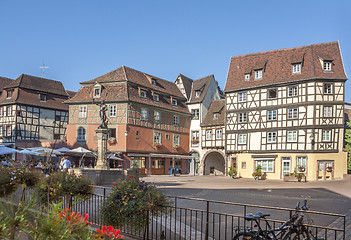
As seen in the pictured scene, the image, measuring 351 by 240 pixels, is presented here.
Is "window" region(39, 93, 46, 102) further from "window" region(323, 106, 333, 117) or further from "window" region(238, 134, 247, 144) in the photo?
"window" region(323, 106, 333, 117)

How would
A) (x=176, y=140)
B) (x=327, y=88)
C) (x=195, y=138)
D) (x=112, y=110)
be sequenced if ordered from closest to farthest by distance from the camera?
1. (x=327, y=88)
2. (x=112, y=110)
3. (x=176, y=140)
4. (x=195, y=138)

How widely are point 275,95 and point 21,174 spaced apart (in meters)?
29.4

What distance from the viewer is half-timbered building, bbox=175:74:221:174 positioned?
4464 cm

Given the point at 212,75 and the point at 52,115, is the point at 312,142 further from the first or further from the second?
the point at 52,115

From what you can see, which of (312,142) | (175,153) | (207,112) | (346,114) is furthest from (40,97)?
(346,114)

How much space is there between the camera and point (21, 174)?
400 inches

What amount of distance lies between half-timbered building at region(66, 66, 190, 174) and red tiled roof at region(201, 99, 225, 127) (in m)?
3.85

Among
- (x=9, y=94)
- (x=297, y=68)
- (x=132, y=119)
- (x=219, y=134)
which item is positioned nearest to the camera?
(x=297, y=68)

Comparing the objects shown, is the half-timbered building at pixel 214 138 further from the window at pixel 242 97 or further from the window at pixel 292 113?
the window at pixel 292 113

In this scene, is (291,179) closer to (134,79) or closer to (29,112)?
(134,79)

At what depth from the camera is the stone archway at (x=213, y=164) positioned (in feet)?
145

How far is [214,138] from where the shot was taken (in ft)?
139

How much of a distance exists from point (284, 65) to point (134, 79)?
16.5 meters

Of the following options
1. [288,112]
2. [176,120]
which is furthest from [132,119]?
[288,112]
